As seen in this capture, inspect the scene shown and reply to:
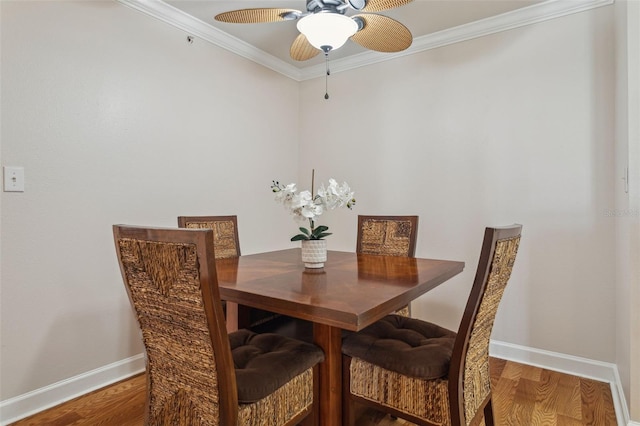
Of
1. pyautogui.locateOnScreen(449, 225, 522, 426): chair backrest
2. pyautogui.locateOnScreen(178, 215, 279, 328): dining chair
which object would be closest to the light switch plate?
pyautogui.locateOnScreen(178, 215, 279, 328): dining chair

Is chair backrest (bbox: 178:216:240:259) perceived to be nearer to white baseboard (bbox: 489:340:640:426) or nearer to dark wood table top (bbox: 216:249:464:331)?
dark wood table top (bbox: 216:249:464:331)

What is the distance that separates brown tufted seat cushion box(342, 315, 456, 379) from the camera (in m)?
1.24

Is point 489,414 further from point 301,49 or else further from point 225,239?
point 301,49

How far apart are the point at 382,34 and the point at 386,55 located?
1.21m

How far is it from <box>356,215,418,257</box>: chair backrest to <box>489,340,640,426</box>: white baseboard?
3.45 feet

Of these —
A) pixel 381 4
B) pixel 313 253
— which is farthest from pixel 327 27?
pixel 313 253

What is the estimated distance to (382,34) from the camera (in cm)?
192

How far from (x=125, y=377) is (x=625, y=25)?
340cm

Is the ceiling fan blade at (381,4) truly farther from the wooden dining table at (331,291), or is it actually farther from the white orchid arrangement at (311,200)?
the wooden dining table at (331,291)

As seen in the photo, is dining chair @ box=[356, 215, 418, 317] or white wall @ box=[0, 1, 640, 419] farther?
dining chair @ box=[356, 215, 418, 317]

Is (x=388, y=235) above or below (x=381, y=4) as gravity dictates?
below

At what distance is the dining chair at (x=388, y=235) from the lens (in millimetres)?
2211

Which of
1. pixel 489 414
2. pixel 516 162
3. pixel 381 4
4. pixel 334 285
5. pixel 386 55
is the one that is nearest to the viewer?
pixel 334 285

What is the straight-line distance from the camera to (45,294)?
1.91m
